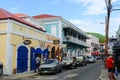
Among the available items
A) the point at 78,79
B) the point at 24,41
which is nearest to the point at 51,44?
the point at 24,41

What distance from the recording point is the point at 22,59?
32.2 m

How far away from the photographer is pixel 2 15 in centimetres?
3012

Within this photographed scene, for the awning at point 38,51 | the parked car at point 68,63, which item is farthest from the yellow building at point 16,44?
the parked car at point 68,63

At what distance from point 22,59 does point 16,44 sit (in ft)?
7.96

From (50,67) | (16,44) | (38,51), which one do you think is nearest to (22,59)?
(16,44)

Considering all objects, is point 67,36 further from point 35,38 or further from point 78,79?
point 78,79

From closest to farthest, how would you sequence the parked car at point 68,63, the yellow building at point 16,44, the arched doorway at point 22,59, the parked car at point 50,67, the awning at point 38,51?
the yellow building at point 16,44 < the parked car at point 50,67 < the arched doorway at point 22,59 < the awning at point 38,51 < the parked car at point 68,63

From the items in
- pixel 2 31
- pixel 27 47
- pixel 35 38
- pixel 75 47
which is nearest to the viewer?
pixel 2 31

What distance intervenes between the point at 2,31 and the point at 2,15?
190 cm

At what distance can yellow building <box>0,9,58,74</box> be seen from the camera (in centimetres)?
2884

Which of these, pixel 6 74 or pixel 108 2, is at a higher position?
pixel 108 2

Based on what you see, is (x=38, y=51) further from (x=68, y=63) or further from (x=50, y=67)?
(x=50, y=67)

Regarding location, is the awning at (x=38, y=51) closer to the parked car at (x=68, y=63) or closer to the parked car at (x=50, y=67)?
the parked car at (x=68, y=63)

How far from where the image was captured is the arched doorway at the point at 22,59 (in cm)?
3095
